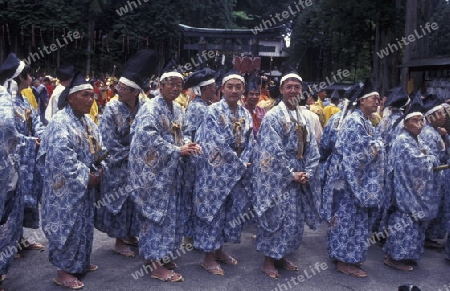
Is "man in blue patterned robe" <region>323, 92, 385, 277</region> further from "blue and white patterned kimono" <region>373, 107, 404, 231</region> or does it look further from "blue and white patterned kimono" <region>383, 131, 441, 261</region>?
"blue and white patterned kimono" <region>373, 107, 404, 231</region>

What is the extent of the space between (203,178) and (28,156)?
187 cm

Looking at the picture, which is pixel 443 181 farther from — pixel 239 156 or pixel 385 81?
pixel 385 81

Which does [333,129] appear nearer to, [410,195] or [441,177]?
[410,195]

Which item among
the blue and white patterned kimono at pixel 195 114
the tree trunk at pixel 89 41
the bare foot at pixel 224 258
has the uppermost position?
the tree trunk at pixel 89 41

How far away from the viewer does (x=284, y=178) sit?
4.77 meters

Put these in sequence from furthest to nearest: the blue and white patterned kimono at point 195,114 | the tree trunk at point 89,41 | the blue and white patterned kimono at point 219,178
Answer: the tree trunk at point 89,41
the blue and white patterned kimono at point 195,114
the blue and white patterned kimono at point 219,178

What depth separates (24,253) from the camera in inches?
210

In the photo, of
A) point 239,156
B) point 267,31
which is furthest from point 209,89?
point 267,31

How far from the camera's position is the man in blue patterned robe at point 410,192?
5.25 meters

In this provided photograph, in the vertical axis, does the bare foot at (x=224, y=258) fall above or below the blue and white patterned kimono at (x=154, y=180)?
below

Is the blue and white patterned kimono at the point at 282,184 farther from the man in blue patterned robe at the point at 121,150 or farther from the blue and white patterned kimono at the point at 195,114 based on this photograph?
the man in blue patterned robe at the point at 121,150

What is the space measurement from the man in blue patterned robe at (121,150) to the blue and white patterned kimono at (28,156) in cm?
68

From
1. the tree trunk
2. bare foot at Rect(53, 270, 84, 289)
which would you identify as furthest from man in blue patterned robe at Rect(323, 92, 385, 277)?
the tree trunk

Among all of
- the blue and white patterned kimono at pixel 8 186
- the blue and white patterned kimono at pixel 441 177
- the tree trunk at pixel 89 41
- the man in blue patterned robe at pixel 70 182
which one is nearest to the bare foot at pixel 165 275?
the man in blue patterned robe at pixel 70 182
